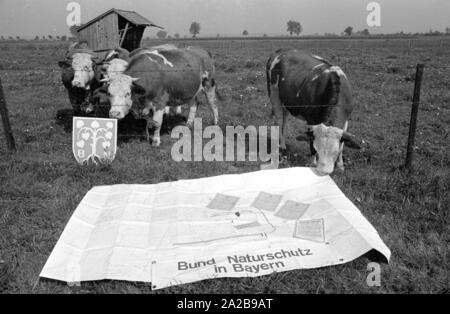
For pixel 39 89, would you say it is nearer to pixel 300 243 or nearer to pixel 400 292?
pixel 300 243

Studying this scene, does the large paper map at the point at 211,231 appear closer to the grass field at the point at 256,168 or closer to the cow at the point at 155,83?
the grass field at the point at 256,168

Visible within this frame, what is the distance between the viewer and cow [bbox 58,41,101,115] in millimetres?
9305

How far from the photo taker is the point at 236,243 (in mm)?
4473

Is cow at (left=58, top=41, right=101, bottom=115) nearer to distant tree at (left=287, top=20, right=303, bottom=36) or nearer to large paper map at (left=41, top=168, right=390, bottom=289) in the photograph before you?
large paper map at (left=41, top=168, right=390, bottom=289)

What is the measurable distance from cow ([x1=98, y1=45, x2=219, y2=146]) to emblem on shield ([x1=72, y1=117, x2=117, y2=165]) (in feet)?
2.15

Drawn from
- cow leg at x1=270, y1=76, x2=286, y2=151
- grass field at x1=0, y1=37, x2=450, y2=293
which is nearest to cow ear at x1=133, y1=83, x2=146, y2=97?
grass field at x1=0, y1=37, x2=450, y2=293

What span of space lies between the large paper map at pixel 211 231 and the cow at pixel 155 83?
253 centimetres

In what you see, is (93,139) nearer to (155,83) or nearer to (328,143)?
(155,83)

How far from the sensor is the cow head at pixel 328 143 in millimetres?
5902

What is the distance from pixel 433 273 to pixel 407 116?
7447 millimetres

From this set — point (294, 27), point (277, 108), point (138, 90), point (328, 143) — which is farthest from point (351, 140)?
point (294, 27)

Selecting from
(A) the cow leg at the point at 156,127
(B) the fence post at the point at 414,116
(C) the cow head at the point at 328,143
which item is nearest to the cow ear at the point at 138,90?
(A) the cow leg at the point at 156,127

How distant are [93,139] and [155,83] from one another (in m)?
1.95
